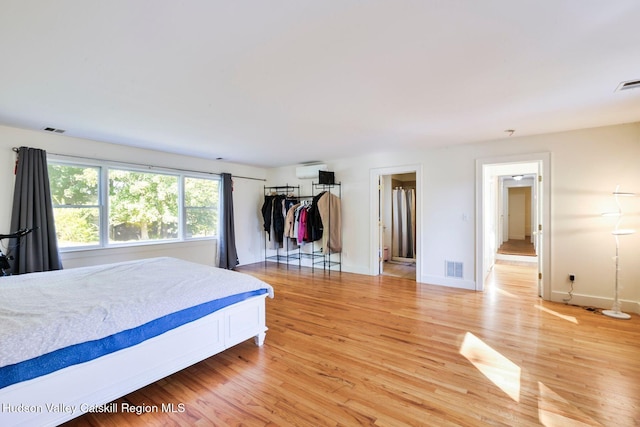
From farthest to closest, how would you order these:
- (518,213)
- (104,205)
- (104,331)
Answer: (518,213) < (104,205) < (104,331)

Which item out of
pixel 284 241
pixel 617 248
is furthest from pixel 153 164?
pixel 617 248

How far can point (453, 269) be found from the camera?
445cm

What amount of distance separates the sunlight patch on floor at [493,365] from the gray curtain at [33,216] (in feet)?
15.9

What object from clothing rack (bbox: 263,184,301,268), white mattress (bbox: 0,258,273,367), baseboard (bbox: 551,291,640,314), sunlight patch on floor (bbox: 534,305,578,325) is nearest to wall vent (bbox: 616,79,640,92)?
sunlight patch on floor (bbox: 534,305,578,325)

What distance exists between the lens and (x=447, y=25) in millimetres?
1518

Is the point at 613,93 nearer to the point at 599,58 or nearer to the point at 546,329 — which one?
the point at 599,58

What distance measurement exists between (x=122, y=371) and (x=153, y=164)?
3.80 metres

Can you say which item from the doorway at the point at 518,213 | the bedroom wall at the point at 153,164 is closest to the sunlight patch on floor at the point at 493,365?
the bedroom wall at the point at 153,164

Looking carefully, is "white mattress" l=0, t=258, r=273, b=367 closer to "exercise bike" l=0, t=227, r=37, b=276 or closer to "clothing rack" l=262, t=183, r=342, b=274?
"exercise bike" l=0, t=227, r=37, b=276

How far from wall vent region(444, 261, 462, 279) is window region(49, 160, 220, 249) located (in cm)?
445

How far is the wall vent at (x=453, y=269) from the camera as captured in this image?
4.39 metres

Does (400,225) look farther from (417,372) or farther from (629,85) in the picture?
(417,372)

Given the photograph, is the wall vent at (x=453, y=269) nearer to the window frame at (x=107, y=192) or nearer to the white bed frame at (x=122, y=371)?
the white bed frame at (x=122, y=371)

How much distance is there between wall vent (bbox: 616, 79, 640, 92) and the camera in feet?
7.23
